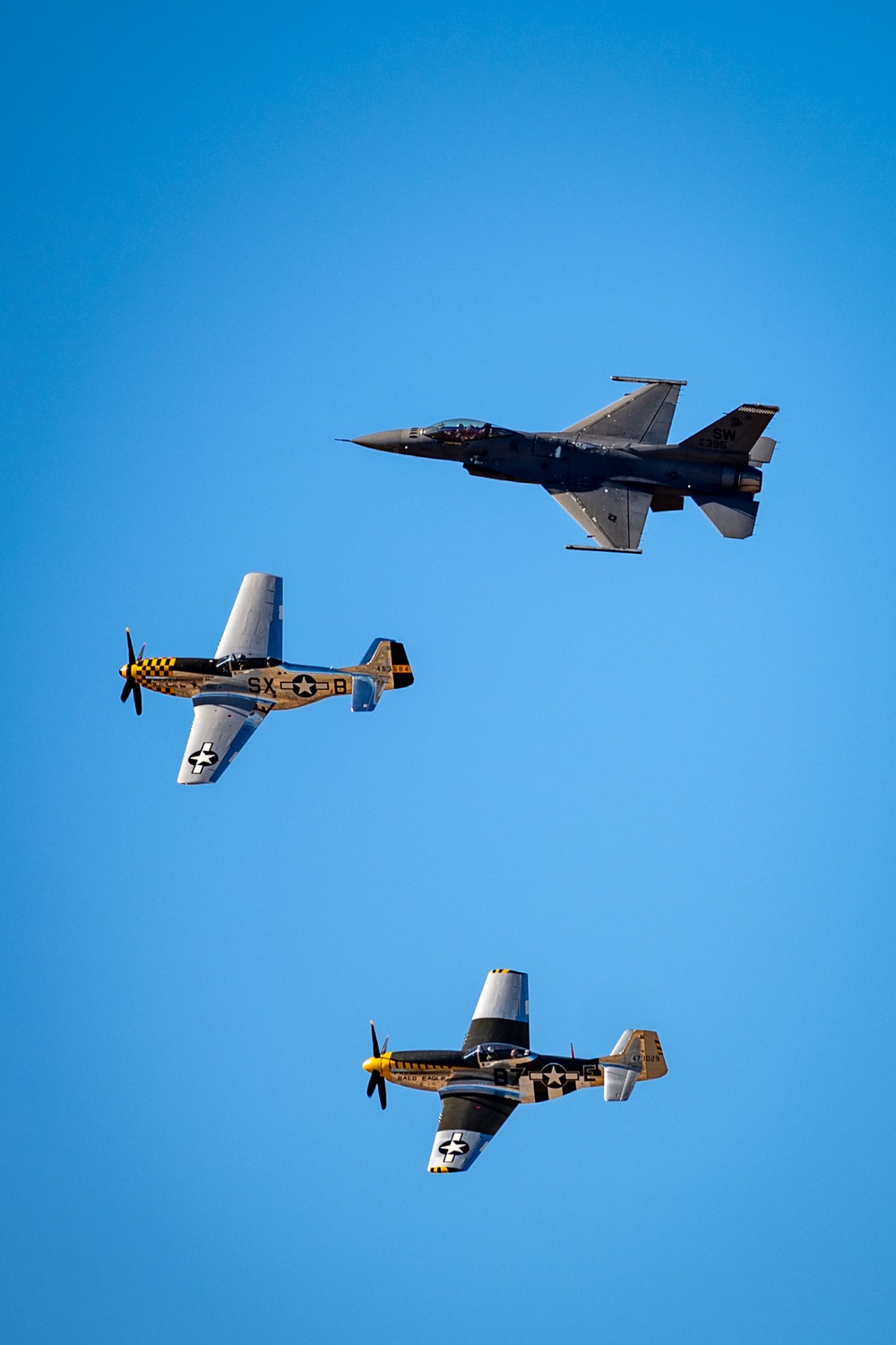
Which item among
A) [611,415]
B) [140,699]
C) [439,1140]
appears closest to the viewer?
[439,1140]

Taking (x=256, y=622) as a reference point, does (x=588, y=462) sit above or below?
above

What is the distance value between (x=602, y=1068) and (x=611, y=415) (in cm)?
2274

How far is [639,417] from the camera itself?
241 ft

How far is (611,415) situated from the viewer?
73.5 meters

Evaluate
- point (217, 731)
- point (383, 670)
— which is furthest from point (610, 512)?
point (217, 731)

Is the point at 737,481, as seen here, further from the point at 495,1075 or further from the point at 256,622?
the point at 495,1075

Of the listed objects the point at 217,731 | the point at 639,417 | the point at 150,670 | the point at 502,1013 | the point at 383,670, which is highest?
the point at 639,417

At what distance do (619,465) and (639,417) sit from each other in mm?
→ 3452

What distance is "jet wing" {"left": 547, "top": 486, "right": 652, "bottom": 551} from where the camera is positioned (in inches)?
2731

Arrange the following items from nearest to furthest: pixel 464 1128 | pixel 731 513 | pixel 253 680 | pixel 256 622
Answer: pixel 464 1128
pixel 253 680
pixel 731 513
pixel 256 622

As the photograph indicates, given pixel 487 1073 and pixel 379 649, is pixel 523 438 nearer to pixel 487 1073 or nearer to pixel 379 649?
pixel 379 649

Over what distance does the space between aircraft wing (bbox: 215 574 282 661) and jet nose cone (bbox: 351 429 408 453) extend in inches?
210

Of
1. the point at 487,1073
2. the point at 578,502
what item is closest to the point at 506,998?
the point at 487,1073

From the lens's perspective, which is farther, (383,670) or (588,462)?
(588,462)
